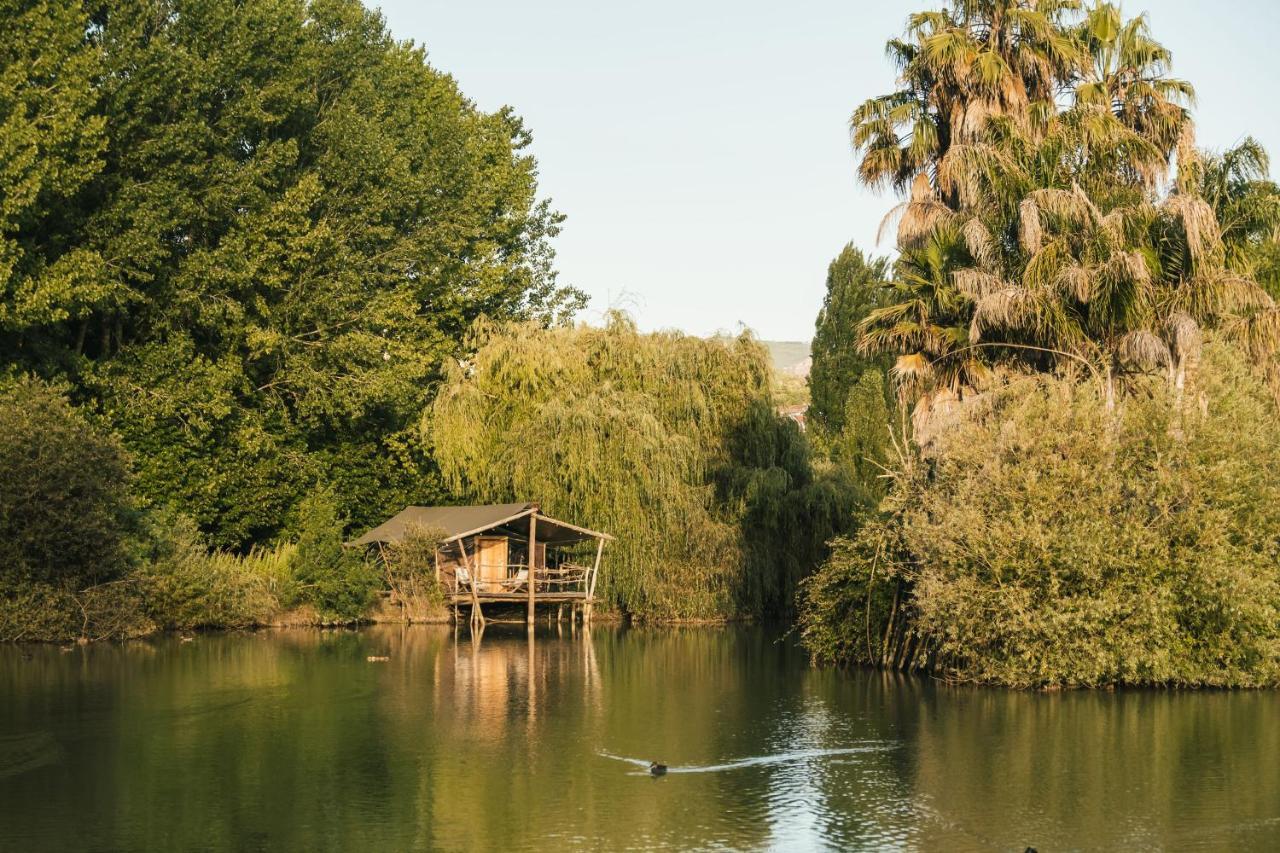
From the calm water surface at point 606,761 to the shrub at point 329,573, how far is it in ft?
35.1

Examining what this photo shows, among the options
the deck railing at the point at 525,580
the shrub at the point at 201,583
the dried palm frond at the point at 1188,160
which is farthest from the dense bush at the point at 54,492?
the dried palm frond at the point at 1188,160

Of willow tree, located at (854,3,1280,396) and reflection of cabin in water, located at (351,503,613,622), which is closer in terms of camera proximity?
willow tree, located at (854,3,1280,396)

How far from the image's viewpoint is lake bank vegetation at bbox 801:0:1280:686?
2411 centimetres

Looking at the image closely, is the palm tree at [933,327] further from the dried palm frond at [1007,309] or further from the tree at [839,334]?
the tree at [839,334]

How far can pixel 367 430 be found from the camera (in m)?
48.2

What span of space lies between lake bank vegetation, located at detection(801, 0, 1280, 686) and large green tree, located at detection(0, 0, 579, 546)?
17.6 metres

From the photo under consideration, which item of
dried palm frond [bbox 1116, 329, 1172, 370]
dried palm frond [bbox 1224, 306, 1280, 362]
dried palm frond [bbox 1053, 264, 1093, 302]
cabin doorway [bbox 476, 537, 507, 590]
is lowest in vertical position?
cabin doorway [bbox 476, 537, 507, 590]

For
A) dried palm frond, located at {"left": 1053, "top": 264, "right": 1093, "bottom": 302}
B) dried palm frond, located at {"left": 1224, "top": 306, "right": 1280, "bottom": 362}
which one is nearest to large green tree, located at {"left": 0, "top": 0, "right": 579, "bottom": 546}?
dried palm frond, located at {"left": 1053, "top": 264, "right": 1093, "bottom": 302}

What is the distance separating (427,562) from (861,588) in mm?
16762

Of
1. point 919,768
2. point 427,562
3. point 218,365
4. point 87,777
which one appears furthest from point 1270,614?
point 218,365

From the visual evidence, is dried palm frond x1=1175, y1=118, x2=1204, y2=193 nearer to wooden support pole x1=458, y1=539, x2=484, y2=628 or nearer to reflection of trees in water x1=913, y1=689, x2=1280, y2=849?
reflection of trees in water x1=913, y1=689, x2=1280, y2=849

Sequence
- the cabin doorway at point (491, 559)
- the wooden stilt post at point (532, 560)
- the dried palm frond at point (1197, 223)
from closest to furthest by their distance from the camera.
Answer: the dried palm frond at point (1197, 223)
the wooden stilt post at point (532, 560)
the cabin doorway at point (491, 559)

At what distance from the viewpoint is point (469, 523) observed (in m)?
40.4

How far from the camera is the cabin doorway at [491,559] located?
4197cm
